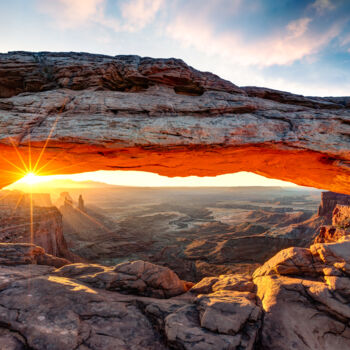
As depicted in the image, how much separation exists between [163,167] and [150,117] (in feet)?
12.2

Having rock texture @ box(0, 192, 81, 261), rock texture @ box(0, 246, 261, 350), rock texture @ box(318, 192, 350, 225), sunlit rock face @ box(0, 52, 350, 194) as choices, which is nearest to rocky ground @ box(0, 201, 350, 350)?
rock texture @ box(0, 246, 261, 350)

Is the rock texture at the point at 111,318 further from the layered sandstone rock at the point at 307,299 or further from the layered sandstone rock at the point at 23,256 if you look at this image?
the layered sandstone rock at the point at 23,256

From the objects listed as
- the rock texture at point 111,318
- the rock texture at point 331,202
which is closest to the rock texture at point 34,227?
the rock texture at point 111,318

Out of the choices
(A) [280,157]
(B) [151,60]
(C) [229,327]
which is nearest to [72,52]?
(B) [151,60]

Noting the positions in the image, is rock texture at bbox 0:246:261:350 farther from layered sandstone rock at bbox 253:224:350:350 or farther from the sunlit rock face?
the sunlit rock face

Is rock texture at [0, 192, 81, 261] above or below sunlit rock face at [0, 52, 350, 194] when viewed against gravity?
below

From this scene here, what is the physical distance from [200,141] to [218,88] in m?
3.41

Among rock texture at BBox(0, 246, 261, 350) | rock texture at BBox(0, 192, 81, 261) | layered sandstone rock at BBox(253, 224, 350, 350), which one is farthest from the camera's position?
rock texture at BBox(0, 192, 81, 261)

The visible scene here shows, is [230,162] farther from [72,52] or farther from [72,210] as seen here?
[72,210]

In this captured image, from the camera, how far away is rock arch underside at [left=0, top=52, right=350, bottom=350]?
4.50m

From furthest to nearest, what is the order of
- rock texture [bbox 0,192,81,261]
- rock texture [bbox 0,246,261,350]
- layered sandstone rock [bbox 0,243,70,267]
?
rock texture [bbox 0,192,81,261] < layered sandstone rock [bbox 0,243,70,267] < rock texture [bbox 0,246,261,350]

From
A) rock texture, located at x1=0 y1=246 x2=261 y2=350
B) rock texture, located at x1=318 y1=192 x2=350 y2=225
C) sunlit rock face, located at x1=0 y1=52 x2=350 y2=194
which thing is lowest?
rock texture, located at x1=318 y1=192 x2=350 y2=225

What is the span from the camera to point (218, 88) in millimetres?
9492

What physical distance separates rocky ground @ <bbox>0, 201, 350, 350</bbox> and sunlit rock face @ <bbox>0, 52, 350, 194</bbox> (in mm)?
4685
